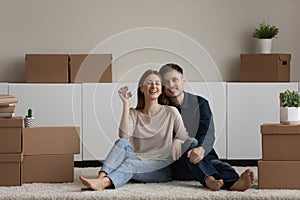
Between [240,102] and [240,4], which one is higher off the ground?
[240,4]

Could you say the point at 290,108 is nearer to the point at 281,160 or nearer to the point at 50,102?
the point at 281,160

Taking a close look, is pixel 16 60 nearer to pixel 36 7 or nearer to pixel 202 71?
pixel 36 7

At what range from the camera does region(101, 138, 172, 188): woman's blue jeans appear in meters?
2.89

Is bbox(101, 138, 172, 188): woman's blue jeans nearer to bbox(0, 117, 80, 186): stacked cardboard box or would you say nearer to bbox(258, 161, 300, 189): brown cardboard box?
bbox(0, 117, 80, 186): stacked cardboard box

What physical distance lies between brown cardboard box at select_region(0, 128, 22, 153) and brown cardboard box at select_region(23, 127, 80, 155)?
0.08 m

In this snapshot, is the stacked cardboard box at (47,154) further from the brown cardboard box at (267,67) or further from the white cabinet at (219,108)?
the brown cardboard box at (267,67)

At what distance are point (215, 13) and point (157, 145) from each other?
1.61 metres

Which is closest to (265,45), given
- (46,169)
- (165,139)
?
(165,139)

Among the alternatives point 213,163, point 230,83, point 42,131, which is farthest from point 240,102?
point 42,131

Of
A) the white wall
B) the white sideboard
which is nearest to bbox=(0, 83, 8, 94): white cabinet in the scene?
the white sideboard

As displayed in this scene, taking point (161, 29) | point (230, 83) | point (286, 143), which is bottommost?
point (286, 143)

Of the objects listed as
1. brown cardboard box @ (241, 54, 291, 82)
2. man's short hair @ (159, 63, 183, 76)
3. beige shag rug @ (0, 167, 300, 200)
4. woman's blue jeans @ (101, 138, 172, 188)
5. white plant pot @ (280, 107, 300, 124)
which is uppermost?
brown cardboard box @ (241, 54, 291, 82)

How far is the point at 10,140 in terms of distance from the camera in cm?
299

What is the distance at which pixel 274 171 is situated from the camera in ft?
9.43
